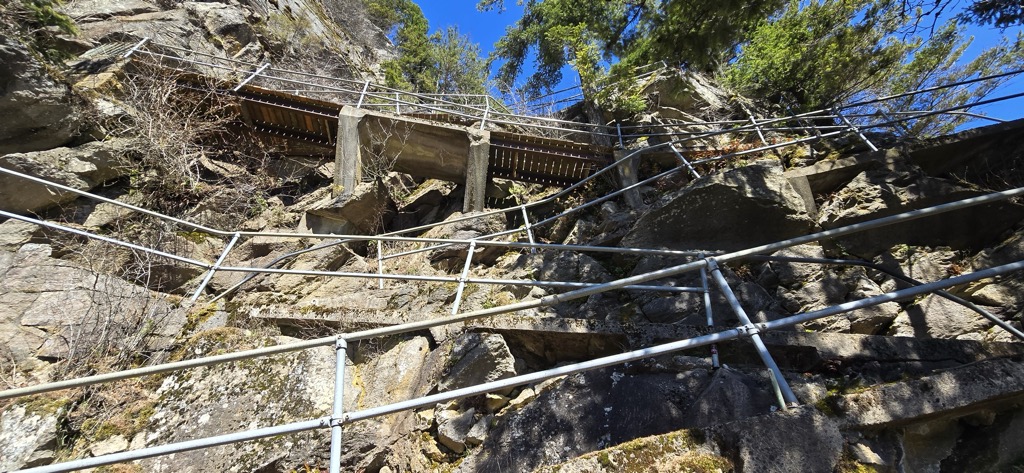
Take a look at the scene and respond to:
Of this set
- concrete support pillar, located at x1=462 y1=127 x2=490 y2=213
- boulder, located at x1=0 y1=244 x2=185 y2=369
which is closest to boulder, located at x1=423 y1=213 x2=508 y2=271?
concrete support pillar, located at x1=462 y1=127 x2=490 y2=213

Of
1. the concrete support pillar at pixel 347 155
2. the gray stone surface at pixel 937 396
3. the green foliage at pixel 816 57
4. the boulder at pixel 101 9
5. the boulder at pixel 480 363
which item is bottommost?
the gray stone surface at pixel 937 396

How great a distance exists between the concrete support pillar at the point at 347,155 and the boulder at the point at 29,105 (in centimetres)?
321

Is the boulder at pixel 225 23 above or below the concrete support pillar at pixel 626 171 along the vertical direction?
above

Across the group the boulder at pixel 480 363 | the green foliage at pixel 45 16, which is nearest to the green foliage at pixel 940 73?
the boulder at pixel 480 363

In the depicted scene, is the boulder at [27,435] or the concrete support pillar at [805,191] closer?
the boulder at [27,435]

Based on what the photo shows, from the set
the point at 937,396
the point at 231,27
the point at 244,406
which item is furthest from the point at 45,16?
the point at 937,396

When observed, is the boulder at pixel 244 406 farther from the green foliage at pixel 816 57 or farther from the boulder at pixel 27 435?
the green foliage at pixel 816 57

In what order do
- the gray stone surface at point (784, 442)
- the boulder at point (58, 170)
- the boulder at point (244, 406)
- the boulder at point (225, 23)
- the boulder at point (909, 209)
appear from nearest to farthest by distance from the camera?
the gray stone surface at point (784, 442)
the boulder at point (244, 406)
the boulder at point (909, 209)
the boulder at point (58, 170)
the boulder at point (225, 23)

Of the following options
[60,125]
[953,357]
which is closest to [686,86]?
[953,357]

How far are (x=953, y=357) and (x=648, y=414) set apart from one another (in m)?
1.84

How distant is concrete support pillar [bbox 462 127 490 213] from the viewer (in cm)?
706

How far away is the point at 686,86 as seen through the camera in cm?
775

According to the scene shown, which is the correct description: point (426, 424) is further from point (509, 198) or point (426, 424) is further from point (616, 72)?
point (616, 72)

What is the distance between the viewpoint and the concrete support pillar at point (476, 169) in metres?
7.06
